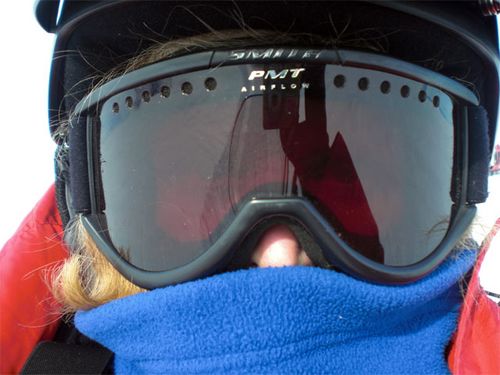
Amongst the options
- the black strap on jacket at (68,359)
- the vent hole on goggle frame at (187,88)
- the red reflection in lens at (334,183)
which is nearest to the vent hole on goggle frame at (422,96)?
the red reflection in lens at (334,183)

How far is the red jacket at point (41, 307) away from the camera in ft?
3.44

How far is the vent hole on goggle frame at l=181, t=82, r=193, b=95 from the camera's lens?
3.24ft

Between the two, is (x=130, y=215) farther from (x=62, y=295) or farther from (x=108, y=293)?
(x=62, y=295)

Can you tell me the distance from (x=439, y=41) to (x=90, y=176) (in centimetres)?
87

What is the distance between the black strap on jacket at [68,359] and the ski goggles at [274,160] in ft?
0.90

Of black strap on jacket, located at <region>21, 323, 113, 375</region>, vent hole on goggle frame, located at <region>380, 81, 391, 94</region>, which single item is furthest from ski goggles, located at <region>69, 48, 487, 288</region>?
black strap on jacket, located at <region>21, 323, 113, 375</region>

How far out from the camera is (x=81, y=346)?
122 cm

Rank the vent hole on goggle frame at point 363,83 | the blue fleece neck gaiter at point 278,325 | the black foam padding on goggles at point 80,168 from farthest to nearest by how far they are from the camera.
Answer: the black foam padding on goggles at point 80,168 < the vent hole on goggle frame at point 363,83 < the blue fleece neck gaiter at point 278,325

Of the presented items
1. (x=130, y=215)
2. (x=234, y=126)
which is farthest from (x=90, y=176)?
(x=234, y=126)

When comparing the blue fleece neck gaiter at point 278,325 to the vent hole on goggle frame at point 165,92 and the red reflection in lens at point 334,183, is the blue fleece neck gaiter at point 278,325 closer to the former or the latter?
the red reflection in lens at point 334,183

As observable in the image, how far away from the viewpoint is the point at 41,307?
137cm

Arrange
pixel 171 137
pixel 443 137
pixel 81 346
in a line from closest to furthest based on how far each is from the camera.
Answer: pixel 171 137 < pixel 443 137 < pixel 81 346

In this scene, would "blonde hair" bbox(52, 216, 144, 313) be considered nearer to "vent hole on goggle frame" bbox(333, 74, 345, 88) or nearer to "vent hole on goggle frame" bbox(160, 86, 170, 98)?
"vent hole on goggle frame" bbox(160, 86, 170, 98)

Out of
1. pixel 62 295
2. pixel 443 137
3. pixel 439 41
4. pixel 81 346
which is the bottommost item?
pixel 81 346
